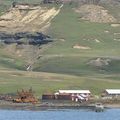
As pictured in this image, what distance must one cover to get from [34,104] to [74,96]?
15159 mm

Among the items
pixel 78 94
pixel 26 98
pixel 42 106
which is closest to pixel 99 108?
pixel 42 106

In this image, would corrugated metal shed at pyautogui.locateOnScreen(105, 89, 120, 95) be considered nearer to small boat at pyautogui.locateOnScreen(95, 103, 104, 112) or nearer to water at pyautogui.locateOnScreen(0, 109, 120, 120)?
small boat at pyautogui.locateOnScreen(95, 103, 104, 112)

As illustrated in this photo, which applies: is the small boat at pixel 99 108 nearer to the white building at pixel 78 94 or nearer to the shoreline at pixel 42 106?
the shoreline at pixel 42 106

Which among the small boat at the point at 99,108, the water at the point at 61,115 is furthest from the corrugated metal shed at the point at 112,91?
the water at the point at 61,115

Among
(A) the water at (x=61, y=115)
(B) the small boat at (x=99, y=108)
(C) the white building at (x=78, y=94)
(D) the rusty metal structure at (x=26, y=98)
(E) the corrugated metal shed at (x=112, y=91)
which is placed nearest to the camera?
(A) the water at (x=61, y=115)

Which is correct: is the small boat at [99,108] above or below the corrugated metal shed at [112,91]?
above

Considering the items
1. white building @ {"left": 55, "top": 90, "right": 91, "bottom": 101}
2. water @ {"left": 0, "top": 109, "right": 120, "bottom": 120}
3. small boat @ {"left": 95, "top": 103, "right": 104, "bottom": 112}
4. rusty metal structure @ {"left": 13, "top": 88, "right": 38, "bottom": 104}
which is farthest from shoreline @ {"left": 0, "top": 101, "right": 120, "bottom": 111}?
white building @ {"left": 55, "top": 90, "right": 91, "bottom": 101}

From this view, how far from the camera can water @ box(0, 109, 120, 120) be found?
137 meters

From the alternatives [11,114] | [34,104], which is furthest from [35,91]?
[11,114]

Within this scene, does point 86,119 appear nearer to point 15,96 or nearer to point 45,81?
point 15,96

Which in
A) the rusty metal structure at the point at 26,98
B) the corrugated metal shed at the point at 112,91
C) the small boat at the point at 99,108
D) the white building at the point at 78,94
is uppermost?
the small boat at the point at 99,108

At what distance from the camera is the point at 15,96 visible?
172625mm

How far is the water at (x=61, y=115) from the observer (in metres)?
137

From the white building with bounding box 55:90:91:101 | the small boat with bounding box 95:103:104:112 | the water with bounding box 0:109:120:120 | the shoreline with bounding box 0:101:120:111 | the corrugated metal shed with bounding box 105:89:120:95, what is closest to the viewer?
the water with bounding box 0:109:120:120
